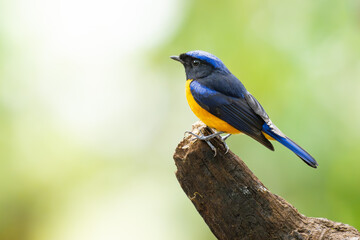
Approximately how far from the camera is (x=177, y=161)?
4.07 meters

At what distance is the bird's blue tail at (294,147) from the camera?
415 centimetres

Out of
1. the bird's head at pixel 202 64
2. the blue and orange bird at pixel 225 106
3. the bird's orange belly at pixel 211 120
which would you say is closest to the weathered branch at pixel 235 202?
the blue and orange bird at pixel 225 106

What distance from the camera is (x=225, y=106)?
14.8ft

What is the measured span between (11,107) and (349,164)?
4994 mm

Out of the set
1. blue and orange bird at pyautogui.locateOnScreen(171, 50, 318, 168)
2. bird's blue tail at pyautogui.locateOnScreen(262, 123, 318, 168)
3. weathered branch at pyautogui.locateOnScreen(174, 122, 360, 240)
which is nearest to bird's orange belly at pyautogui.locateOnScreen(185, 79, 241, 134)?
blue and orange bird at pyautogui.locateOnScreen(171, 50, 318, 168)

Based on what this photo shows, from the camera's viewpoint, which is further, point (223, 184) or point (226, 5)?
point (226, 5)

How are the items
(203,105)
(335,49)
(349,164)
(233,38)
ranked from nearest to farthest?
(203,105) → (349,164) → (335,49) → (233,38)

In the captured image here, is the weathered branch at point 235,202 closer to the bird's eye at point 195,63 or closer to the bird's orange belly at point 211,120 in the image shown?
the bird's orange belly at point 211,120

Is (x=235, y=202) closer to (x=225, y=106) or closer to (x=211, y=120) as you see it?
(x=211, y=120)

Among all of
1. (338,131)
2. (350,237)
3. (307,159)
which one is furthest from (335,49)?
(350,237)

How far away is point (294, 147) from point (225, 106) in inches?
29.5

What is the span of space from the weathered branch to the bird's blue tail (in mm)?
429

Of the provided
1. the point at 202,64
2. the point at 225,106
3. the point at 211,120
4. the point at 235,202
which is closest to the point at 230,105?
the point at 225,106

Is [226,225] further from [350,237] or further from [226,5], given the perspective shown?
[226,5]
